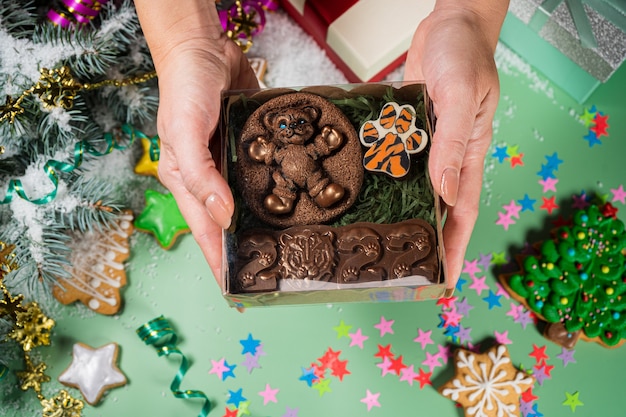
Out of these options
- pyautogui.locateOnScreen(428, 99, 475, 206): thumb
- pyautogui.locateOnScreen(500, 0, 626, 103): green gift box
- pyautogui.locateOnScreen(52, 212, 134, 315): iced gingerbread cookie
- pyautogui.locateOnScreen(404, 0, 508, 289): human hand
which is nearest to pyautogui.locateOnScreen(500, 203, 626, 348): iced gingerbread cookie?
pyautogui.locateOnScreen(404, 0, 508, 289): human hand

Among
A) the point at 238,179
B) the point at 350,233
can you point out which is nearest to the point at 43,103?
the point at 238,179

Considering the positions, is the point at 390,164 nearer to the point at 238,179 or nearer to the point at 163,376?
the point at 238,179

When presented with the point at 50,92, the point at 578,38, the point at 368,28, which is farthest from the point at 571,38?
the point at 50,92

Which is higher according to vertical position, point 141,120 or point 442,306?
point 141,120

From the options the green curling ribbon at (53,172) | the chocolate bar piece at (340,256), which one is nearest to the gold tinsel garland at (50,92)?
the green curling ribbon at (53,172)

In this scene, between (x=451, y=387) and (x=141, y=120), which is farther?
(x=141, y=120)

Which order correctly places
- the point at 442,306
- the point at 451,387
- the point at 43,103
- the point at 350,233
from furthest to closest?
the point at 442,306 → the point at 451,387 → the point at 43,103 → the point at 350,233
